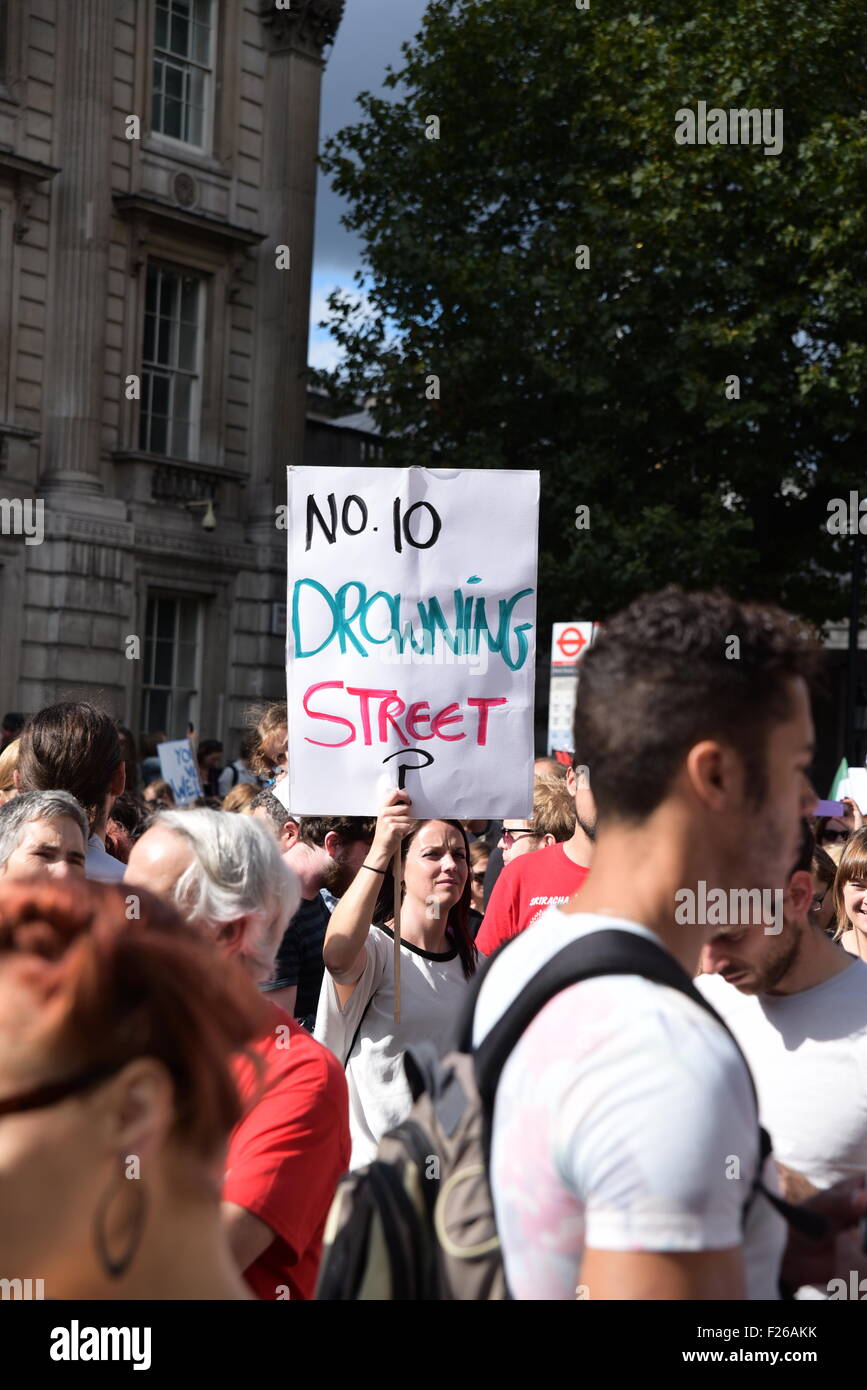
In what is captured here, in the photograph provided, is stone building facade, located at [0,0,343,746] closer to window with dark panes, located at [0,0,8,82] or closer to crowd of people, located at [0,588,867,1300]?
window with dark panes, located at [0,0,8,82]

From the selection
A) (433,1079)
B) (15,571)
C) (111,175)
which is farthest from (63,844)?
(111,175)

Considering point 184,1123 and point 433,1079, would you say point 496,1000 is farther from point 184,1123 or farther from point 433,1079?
point 184,1123

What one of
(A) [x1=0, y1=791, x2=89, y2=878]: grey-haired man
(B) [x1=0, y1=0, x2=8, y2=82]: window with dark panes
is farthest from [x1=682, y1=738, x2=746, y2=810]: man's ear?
(B) [x1=0, y1=0, x2=8, y2=82]: window with dark panes

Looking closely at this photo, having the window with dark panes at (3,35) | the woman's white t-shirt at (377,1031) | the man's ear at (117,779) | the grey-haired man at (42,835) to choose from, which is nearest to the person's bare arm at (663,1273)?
the woman's white t-shirt at (377,1031)

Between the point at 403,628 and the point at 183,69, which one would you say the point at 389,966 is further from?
the point at 183,69

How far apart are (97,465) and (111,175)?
3235mm

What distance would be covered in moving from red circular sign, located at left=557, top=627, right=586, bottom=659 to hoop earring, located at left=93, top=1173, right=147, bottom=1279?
11687 mm

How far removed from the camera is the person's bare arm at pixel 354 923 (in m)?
4.15

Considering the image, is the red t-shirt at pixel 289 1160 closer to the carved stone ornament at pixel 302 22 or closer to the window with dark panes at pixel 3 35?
the window with dark panes at pixel 3 35

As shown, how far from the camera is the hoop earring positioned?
1460 mm

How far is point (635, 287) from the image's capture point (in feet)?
63.7

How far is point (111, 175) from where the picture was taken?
18.8 m

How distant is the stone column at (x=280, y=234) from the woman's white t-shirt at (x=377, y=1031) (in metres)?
16.7

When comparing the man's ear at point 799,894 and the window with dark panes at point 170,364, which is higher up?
the window with dark panes at point 170,364
